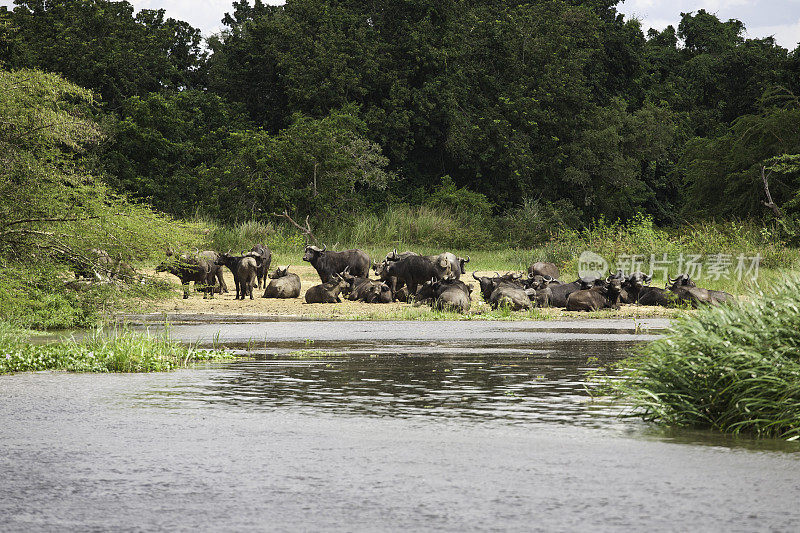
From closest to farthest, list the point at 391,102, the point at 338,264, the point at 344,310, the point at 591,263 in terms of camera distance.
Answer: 1. the point at 344,310
2. the point at 338,264
3. the point at 591,263
4. the point at 391,102

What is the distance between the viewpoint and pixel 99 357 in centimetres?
1480

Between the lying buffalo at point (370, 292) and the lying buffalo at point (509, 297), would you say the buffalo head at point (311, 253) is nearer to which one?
the lying buffalo at point (370, 292)

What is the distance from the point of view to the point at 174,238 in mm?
22500

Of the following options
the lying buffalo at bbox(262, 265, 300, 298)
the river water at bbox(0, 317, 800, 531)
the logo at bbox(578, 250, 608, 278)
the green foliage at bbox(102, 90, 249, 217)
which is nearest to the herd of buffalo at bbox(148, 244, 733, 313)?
the lying buffalo at bbox(262, 265, 300, 298)

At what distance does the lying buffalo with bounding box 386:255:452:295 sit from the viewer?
31.6m

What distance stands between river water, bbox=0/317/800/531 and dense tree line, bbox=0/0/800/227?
42.6 meters

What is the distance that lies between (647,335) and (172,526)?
15632 mm

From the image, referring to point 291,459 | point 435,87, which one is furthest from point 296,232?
point 291,459

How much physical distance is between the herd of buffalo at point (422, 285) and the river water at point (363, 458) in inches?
560

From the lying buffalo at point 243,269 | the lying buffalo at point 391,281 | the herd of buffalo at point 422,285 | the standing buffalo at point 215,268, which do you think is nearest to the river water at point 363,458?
the herd of buffalo at point 422,285

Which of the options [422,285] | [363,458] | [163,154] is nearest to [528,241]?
[163,154]

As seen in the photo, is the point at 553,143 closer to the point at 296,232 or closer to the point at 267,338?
the point at 296,232

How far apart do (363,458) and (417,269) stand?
2360 cm

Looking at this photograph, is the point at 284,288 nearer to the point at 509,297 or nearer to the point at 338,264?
the point at 338,264
